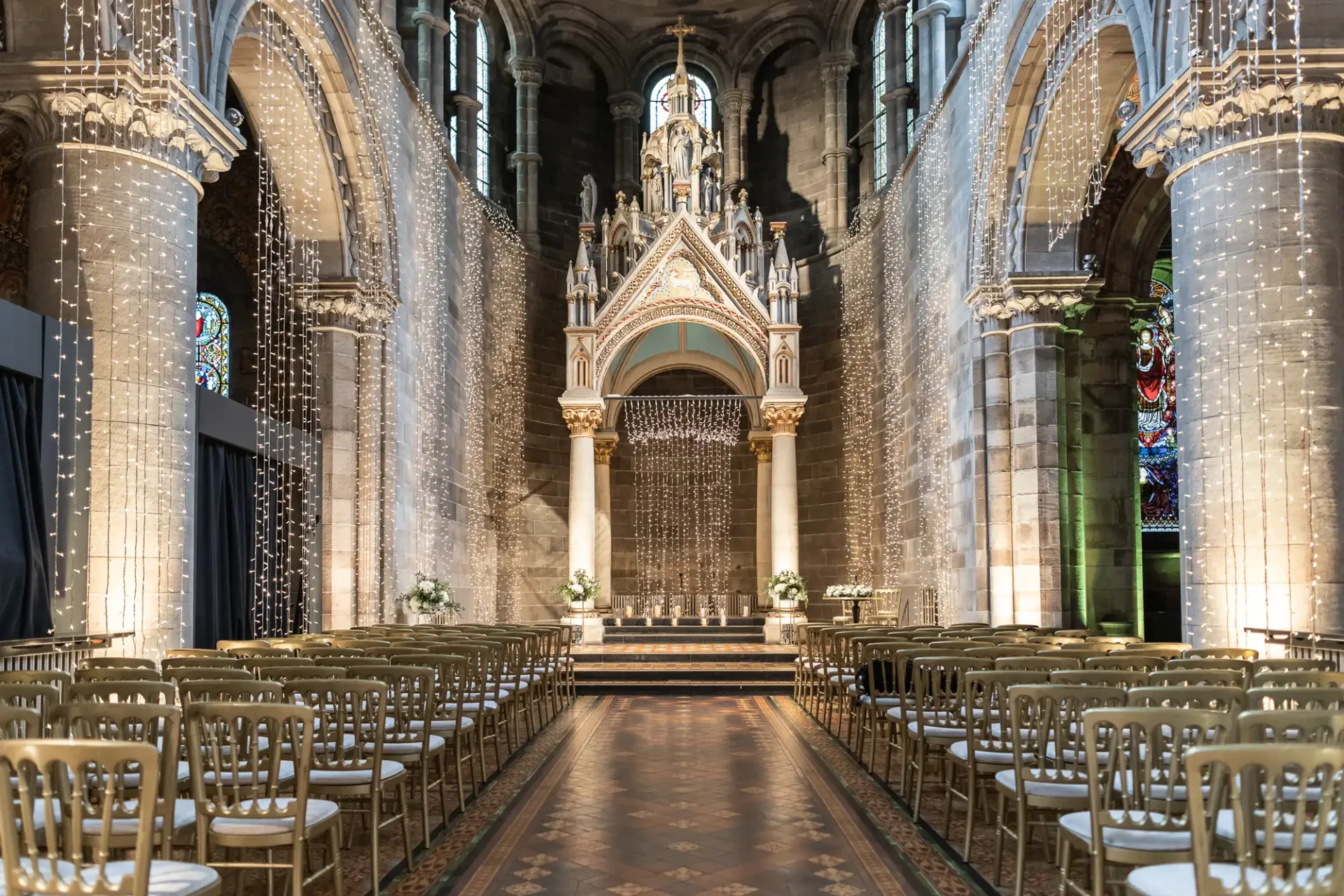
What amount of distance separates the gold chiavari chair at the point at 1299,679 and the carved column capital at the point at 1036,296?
961 cm

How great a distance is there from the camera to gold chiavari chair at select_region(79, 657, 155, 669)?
6.10 meters

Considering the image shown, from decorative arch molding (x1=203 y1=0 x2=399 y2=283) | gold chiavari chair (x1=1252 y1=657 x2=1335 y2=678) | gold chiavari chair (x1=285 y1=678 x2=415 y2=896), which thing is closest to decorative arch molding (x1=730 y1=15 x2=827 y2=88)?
decorative arch molding (x1=203 y1=0 x2=399 y2=283)

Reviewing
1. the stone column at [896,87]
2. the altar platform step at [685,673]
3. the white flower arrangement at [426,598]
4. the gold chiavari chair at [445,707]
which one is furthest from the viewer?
the stone column at [896,87]

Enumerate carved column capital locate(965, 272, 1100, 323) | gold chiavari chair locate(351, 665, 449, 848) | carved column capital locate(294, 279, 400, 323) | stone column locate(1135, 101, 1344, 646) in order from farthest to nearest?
carved column capital locate(294, 279, 400, 323) → carved column capital locate(965, 272, 1100, 323) → stone column locate(1135, 101, 1344, 646) → gold chiavari chair locate(351, 665, 449, 848)

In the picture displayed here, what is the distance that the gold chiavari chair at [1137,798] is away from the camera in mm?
3809

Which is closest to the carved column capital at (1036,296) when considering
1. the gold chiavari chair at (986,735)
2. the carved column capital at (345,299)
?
the carved column capital at (345,299)

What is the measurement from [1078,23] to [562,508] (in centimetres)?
1460

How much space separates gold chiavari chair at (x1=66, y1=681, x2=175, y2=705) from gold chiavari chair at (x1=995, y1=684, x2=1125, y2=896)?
3.26m

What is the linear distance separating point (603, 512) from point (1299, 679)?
61.4 feet

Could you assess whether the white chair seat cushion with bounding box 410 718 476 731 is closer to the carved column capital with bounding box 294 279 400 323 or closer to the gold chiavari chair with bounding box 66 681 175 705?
the gold chiavari chair with bounding box 66 681 175 705

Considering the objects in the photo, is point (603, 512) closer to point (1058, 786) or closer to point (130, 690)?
point (1058, 786)

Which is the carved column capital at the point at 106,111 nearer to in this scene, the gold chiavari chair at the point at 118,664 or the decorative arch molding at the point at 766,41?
the gold chiavari chair at the point at 118,664

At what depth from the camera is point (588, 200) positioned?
22.9 m

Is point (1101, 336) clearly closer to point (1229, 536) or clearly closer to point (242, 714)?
point (1229, 536)
